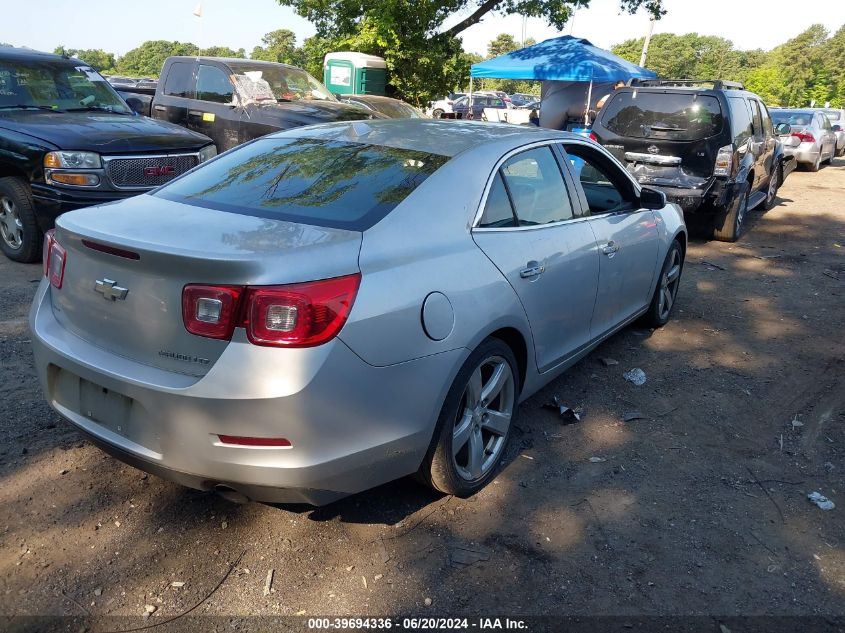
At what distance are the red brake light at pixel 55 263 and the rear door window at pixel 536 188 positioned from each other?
204 centimetres

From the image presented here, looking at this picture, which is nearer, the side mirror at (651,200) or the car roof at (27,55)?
the side mirror at (651,200)

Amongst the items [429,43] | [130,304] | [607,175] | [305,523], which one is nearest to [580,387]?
[607,175]

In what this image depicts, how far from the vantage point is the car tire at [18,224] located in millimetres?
6438

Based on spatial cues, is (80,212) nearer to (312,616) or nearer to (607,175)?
(312,616)

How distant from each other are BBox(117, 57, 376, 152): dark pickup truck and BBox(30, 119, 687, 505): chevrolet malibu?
641cm

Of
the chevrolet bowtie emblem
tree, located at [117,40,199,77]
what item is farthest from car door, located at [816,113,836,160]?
tree, located at [117,40,199,77]

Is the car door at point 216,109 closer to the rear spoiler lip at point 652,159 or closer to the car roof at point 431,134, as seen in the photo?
the rear spoiler lip at point 652,159

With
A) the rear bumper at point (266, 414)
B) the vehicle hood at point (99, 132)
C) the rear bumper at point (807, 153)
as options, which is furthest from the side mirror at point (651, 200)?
the rear bumper at point (807, 153)

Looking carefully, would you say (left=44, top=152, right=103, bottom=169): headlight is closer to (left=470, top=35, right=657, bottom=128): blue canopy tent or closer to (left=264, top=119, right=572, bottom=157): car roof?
(left=264, top=119, right=572, bottom=157): car roof

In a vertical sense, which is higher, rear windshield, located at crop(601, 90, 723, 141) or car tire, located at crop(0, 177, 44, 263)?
rear windshield, located at crop(601, 90, 723, 141)

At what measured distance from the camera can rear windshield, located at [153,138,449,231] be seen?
10.00 ft

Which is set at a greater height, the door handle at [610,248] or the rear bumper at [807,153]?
the door handle at [610,248]

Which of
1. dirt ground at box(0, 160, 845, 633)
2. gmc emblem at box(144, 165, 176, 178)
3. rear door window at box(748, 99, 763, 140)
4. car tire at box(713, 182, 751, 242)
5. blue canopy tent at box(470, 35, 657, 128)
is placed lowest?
dirt ground at box(0, 160, 845, 633)

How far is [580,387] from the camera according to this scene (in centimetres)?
475
